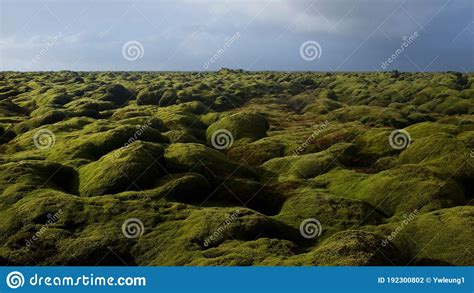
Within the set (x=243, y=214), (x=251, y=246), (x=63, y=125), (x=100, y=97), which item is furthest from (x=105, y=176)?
(x=100, y=97)

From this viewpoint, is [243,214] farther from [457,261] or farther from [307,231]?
[457,261]

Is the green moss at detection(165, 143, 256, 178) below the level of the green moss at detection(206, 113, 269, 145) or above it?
below

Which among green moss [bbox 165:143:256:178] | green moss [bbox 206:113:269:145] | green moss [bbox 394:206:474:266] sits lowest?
green moss [bbox 394:206:474:266]

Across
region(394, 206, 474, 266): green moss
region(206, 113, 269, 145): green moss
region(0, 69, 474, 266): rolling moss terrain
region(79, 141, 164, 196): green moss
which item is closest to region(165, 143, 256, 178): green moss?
region(0, 69, 474, 266): rolling moss terrain

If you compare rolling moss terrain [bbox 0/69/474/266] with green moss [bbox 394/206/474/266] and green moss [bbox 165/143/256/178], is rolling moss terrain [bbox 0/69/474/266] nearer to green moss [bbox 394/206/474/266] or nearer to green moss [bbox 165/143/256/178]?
green moss [bbox 394/206/474/266]

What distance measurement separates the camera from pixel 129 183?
47.3 m

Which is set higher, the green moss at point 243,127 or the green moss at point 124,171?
the green moss at point 243,127

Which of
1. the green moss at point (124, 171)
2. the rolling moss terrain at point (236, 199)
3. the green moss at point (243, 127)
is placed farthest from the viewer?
the green moss at point (243, 127)

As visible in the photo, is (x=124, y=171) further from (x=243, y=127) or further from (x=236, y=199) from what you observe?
(x=243, y=127)

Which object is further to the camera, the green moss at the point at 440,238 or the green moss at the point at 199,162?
the green moss at the point at 199,162

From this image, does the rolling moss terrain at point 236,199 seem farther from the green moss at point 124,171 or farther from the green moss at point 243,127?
the green moss at point 243,127

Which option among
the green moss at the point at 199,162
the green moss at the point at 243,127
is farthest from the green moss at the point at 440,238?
the green moss at the point at 243,127

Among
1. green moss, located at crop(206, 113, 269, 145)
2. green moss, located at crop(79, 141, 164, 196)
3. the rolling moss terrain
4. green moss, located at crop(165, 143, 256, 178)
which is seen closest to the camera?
the rolling moss terrain

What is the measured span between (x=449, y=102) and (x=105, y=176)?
101m
